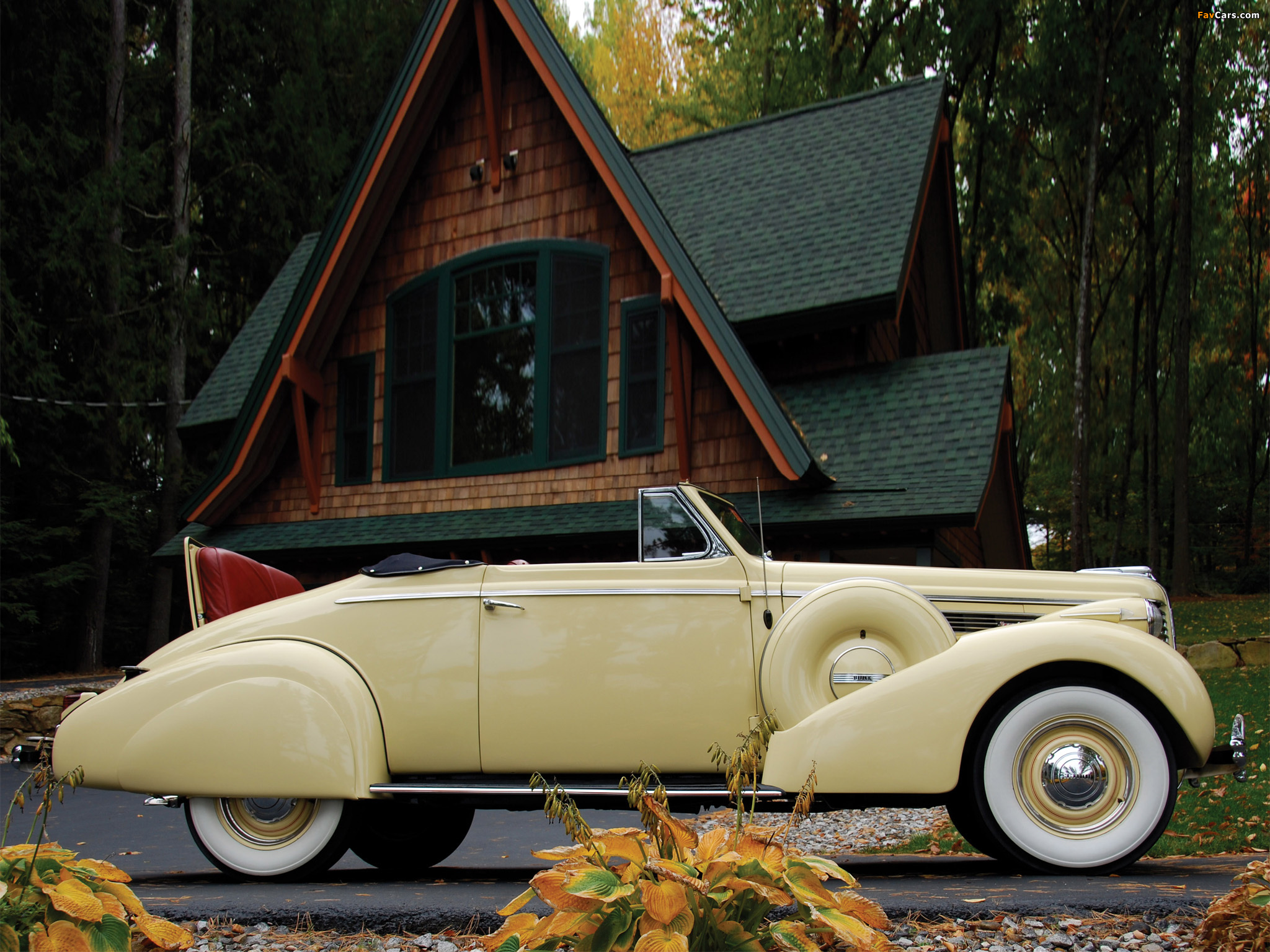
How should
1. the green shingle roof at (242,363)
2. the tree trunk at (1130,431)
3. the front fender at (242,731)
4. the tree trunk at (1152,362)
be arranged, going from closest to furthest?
the front fender at (242,731)
the green shingle roof at (242,363)
the tree trunk at (1152,362)
the tree trunk at (1130,431)

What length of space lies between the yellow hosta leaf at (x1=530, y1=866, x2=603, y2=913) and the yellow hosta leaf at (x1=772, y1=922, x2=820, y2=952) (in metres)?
0.42

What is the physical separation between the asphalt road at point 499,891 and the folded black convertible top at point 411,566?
1.48 m

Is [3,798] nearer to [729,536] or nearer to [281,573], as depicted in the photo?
[281,573]

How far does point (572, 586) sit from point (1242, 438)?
1416 inches

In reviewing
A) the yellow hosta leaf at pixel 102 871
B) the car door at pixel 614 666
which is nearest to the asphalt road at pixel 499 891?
the car door at pixel 614 666

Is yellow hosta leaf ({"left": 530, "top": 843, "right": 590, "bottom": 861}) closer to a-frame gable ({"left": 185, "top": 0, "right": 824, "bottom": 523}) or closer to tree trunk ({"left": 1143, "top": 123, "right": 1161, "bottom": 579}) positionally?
a-frame gable ({"left": 185, "top": 0, "right": 824, "bottom": 523})

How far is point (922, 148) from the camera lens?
12.3m

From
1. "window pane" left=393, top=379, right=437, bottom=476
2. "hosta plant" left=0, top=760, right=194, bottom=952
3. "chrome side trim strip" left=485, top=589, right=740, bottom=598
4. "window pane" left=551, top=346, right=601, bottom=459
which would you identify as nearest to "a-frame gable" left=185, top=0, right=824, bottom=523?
"window pane" left=393, top=379, right=437, bottom=476

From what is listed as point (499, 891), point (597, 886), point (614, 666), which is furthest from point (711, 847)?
point (614, 666)

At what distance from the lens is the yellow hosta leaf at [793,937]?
244cm

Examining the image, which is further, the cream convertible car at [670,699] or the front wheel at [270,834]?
the front wheel at [270,834]

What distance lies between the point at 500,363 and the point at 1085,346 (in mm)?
15576

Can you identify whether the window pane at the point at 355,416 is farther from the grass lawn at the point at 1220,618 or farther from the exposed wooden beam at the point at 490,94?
the grass lawn at the point at 1220,618

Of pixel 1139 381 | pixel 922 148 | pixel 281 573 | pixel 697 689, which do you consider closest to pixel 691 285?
pixel 922 148
